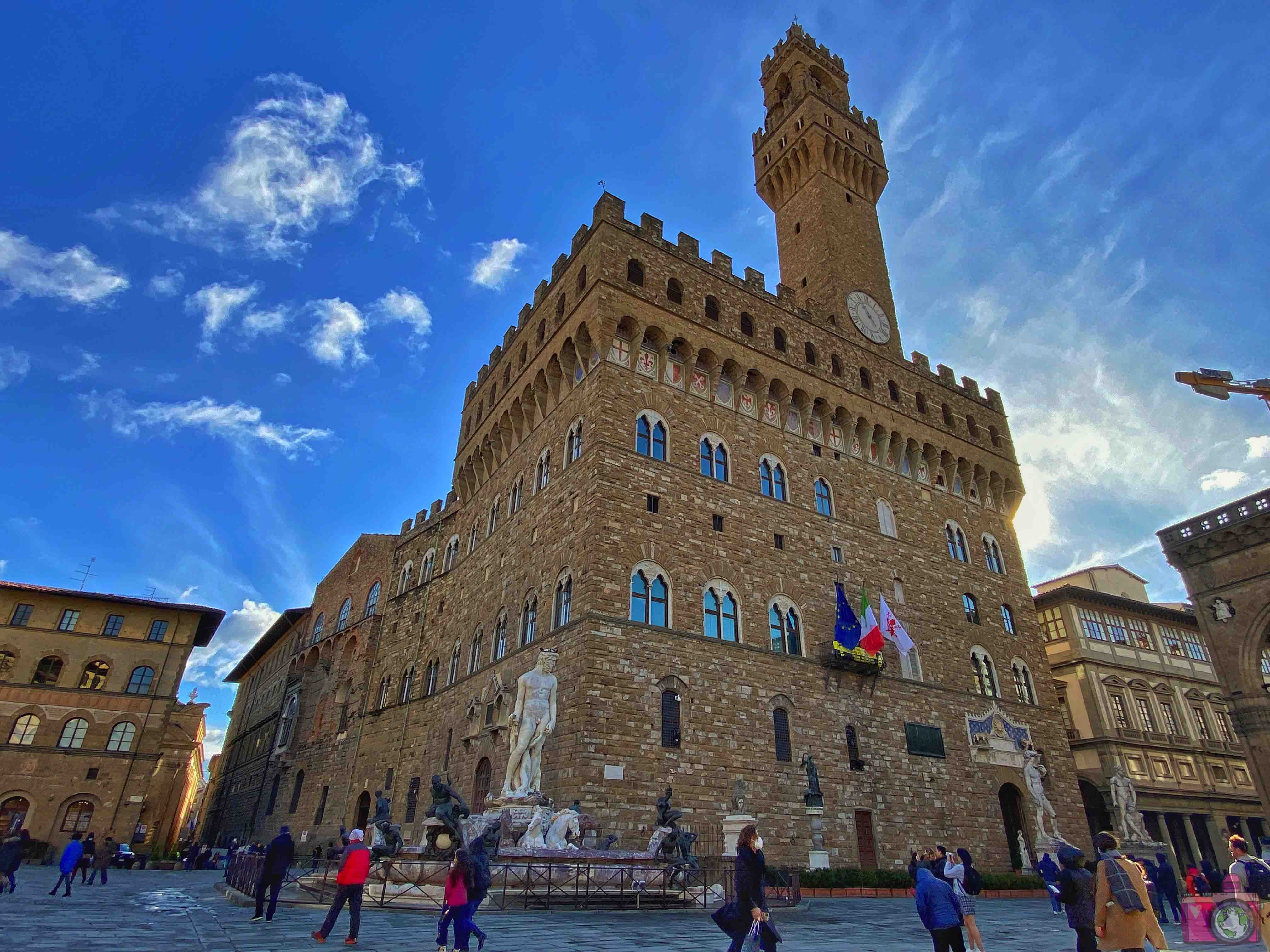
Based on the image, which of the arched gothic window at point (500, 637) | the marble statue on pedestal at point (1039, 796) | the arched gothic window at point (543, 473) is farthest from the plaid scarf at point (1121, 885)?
the marble statue on pedestal at point (1039, 796)

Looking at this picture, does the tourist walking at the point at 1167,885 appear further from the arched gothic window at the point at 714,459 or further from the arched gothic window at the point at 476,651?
the arched gothic window at the point at 476,651

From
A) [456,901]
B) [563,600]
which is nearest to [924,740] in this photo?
[563,600]

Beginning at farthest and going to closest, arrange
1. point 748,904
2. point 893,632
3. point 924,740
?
point 893,632
point 924,740
point 748,904

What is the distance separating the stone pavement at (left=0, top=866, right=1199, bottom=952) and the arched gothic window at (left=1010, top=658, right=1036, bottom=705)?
41.6 feet

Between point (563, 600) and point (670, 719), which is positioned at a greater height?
point (563, 600)

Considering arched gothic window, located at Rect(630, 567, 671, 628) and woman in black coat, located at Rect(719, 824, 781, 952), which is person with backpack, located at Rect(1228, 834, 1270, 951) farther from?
arched gothic window, located at Rect(630, 567, 671, 628)

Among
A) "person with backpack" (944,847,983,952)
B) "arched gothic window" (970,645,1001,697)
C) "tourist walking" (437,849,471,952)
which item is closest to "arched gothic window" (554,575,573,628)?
"person with backpack" (944,847,983,952)

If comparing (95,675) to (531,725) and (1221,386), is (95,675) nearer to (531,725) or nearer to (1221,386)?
(531,725)

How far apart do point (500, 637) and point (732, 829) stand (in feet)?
29.5

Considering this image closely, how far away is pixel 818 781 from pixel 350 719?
1904 centimetres

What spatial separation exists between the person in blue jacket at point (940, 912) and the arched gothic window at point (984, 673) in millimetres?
20048

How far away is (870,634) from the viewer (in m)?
21.1

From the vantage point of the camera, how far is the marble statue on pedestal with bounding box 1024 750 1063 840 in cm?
2236

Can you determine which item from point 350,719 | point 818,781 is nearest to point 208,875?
point 350,719
